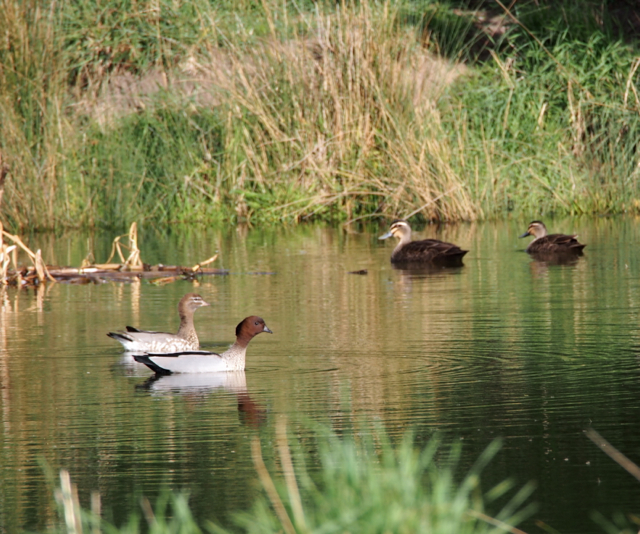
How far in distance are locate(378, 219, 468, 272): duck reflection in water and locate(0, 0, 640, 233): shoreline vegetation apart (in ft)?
16.7

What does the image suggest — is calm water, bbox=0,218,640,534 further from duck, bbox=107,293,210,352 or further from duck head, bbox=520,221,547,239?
duck head, bbox=520,221,547,239

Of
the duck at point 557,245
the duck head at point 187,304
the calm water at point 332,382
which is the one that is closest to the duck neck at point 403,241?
the calm water at point 332,382

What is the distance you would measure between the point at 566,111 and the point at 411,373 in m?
16.1

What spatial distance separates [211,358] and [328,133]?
560 inches

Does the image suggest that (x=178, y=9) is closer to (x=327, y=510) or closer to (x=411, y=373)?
(x=411, y=373)

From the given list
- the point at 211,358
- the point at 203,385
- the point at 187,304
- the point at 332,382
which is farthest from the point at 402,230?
the point at 332,382

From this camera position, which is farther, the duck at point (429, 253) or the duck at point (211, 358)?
the duck at point (429, 253)

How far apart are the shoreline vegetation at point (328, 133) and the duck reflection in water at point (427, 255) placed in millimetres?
5101

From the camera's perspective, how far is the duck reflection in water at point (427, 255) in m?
15.4

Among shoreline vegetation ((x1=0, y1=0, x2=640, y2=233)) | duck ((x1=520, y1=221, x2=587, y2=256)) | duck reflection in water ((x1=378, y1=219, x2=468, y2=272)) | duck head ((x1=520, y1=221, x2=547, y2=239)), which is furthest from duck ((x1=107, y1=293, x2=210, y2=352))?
shoreline vegetation ((x1=0, y1=0, x2=640, y2=233))

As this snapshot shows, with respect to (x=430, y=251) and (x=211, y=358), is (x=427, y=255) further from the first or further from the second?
(x=211, y=358)

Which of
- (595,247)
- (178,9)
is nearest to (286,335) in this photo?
(595,247)

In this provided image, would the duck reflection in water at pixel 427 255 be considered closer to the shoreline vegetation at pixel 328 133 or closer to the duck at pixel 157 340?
the shoreline vegetation at pixel 328 133

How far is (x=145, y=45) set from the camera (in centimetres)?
2780
